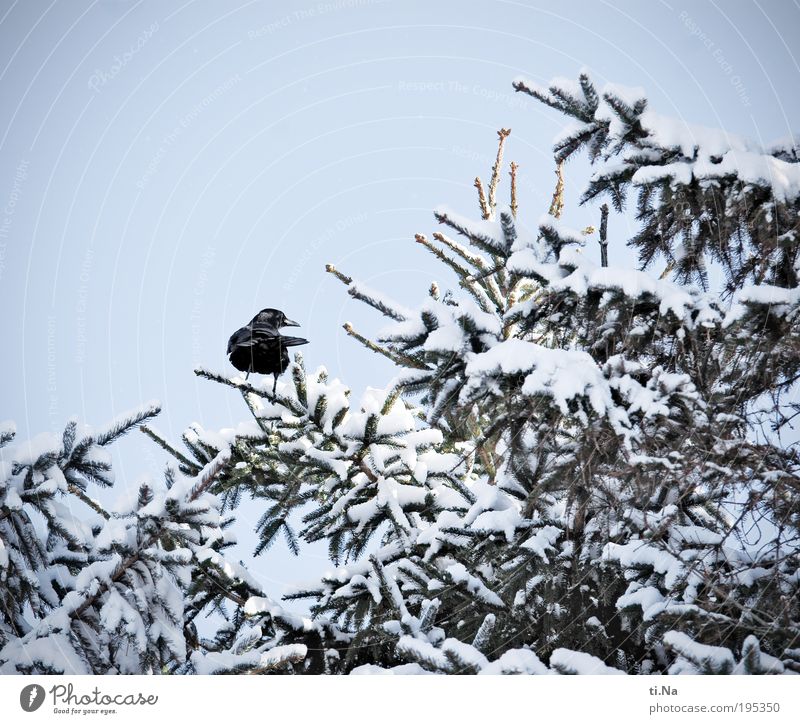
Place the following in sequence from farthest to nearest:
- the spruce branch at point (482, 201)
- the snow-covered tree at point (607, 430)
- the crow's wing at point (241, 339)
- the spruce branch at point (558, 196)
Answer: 1. the spruce branch at point (482, 201)
2. the spruce branch at point (558, 196)
3. the crow's wing at point (241, 339)
4. the snow-covered tree at point (607, 430)

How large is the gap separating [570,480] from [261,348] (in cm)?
156

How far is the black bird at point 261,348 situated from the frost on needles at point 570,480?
1.02 ft

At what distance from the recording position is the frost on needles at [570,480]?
2109 millimetres

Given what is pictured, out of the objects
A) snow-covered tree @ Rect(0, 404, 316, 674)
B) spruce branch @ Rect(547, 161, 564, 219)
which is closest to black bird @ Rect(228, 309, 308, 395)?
snow-covered tree @ Rect(0, 404, 316, 674)

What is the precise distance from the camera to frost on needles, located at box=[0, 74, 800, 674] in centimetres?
211

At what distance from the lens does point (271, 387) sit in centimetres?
312

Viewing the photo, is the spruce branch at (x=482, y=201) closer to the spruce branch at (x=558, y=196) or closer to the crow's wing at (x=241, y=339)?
the spruce branch at (x=558, y=196)

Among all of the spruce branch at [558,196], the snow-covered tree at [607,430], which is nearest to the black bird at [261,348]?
the snow-covered tree at [607,430]

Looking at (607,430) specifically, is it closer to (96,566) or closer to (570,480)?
(570,480)

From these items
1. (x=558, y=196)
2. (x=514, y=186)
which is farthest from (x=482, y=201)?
(x=558, y=196)

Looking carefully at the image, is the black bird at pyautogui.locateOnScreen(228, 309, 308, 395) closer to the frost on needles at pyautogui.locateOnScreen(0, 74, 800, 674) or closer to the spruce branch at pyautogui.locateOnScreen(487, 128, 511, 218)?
the frost on needles at pyautogui.locateOnScreen(0, 74, 800, 674)
